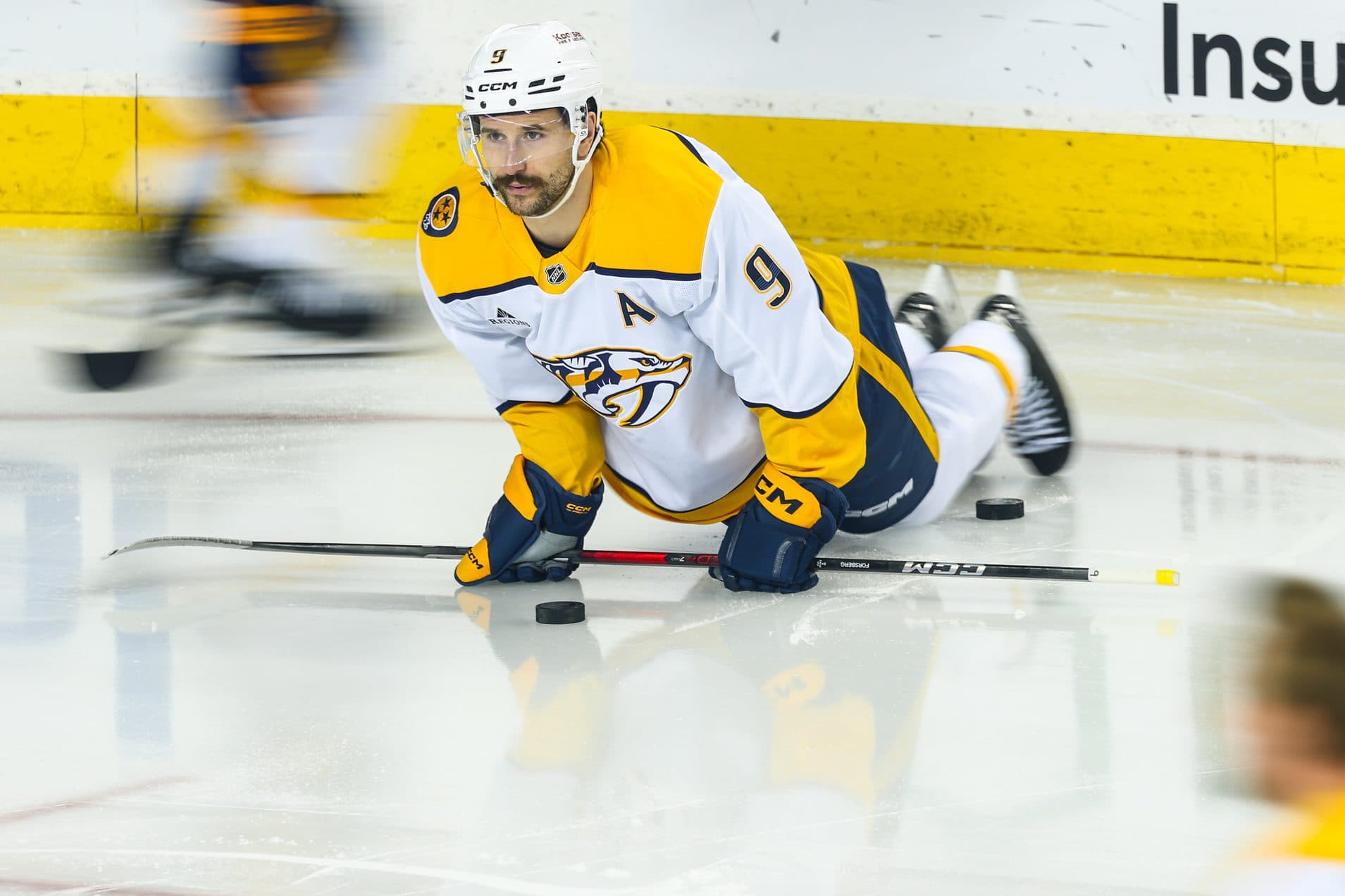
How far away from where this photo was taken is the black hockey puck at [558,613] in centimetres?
235

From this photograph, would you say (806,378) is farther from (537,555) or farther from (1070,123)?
(1070,123)

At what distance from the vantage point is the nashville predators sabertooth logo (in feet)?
7.59

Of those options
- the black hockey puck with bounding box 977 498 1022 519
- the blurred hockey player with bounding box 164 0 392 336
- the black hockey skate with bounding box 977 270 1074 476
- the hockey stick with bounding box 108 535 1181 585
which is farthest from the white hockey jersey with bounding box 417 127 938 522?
the blurred hockey player with bounding box 164 0 392 336

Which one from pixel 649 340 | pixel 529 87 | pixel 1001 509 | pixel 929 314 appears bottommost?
pixel 1001 509

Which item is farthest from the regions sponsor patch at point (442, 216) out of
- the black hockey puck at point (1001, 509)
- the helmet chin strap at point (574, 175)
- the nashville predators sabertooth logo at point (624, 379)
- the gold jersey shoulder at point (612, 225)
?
the black hockey puck at point (1001, 509)

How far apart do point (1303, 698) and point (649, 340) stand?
1579 millimetres

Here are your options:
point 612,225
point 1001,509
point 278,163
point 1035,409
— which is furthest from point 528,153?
point 278,163

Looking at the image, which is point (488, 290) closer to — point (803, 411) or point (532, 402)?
point (532, 402)

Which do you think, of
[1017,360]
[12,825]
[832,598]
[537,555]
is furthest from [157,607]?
[1017,360]

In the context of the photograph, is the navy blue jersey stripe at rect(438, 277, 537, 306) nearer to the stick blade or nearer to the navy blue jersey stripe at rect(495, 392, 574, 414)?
the navy blue jersey stripe at rect(495, 392, 574, 414)

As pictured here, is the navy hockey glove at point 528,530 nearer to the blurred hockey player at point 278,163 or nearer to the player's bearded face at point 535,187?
the player's bearded face at point 535,187

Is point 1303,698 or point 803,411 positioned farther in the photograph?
point 803,411

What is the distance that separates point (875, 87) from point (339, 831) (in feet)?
14.0

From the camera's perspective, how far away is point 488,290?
2.31m
